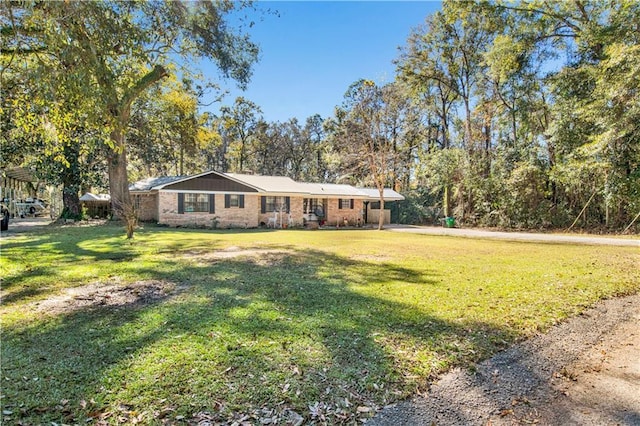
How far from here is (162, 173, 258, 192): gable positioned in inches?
723

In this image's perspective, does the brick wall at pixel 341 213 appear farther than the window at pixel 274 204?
Yes

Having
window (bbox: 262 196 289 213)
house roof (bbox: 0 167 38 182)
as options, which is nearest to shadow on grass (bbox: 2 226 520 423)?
window (bbox: 262 196 289 213)

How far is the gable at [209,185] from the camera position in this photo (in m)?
18.4

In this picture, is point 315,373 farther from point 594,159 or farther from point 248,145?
point 248,145

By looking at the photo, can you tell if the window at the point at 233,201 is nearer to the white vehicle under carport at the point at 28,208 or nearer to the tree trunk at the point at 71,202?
the tree trunk at the point at 71,202

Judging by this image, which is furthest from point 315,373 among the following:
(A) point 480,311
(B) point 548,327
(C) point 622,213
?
(C) point 622,213

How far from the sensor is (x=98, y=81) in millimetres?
5305

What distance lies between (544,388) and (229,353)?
9.06 feet

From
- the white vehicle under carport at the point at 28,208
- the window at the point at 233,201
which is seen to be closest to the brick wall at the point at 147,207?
the window at the point at 233,201

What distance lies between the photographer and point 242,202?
19.9 metres

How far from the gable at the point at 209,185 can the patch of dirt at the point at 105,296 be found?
1360cm

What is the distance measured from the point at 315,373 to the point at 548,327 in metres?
3.12

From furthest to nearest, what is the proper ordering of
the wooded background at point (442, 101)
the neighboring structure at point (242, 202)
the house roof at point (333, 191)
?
the house roof at point (333, 191)
the neighboring structure at point (242, 202)
the wooded background at point (442, 101)

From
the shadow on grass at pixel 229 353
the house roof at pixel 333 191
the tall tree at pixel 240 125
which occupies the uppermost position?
the tall tree at pixel 240 125
